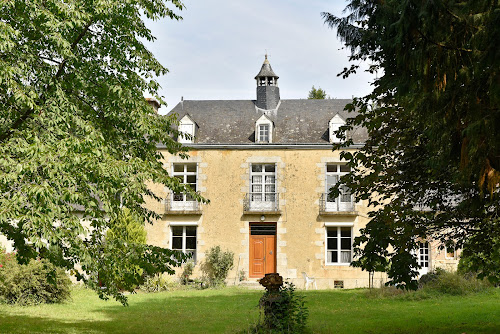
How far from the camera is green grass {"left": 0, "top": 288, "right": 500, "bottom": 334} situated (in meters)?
10.5

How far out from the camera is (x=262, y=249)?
22578 mm

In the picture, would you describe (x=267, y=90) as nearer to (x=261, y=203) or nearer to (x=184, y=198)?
(x=261, y=203)

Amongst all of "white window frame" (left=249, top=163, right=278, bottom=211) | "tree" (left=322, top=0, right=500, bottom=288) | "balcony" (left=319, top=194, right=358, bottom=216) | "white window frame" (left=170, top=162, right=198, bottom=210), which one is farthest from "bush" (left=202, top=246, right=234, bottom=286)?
"tree" (left=322, top=0, right=500, bottom=288)

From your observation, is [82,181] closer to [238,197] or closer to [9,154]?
[9,154]

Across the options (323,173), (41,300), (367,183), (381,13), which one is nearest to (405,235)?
(367,183)

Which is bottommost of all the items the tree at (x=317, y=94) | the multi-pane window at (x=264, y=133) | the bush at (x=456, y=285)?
the bush at (x=456, y=285)

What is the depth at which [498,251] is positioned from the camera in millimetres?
9203

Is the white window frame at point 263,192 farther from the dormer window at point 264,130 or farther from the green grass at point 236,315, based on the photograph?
the green grass at point 236,315

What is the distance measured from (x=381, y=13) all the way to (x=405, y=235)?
309cm

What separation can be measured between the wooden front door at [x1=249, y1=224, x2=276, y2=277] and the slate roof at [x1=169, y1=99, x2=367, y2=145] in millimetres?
3591

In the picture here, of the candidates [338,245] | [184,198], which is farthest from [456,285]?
[184,198]

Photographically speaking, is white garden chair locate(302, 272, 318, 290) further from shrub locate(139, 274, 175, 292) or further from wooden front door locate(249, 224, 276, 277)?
shrub locate(139, 274, 175, 292)

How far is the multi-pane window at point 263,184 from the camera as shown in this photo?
22703mm

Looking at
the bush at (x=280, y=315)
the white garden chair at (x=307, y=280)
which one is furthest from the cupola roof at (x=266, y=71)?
→ the bush at (x=280, y=315)
